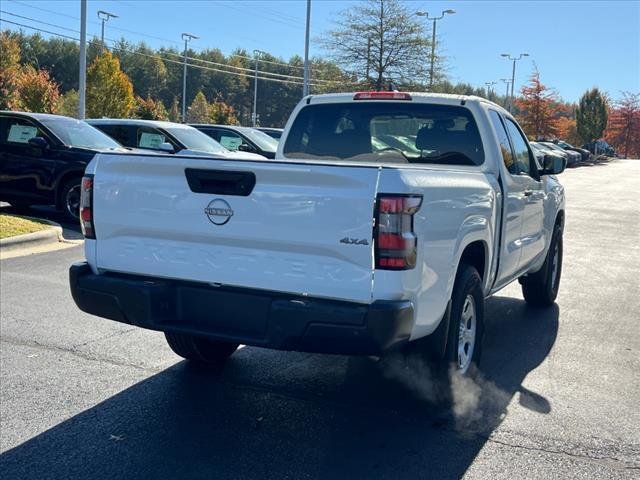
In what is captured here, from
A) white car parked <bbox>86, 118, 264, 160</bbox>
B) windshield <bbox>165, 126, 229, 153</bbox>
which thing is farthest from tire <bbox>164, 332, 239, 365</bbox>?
windshield <bbox>165, 126, 229, 153</bbox>

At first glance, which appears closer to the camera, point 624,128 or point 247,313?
point 247,313

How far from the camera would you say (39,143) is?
11.8 meters

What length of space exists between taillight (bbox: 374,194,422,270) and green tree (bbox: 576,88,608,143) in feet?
212

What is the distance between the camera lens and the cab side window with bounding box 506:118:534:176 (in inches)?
243

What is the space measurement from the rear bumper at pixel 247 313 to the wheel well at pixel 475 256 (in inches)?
45.9

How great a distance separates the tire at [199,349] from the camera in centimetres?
520

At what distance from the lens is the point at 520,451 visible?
13.2ft

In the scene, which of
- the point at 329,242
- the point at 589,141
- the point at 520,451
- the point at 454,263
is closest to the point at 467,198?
the point at 454,263

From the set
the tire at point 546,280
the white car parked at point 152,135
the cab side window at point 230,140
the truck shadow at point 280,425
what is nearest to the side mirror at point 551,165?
the tire at point 546,280

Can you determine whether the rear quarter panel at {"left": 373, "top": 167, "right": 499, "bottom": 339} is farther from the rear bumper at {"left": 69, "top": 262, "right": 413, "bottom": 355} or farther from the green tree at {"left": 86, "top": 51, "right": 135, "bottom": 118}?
the green tree at {"left": 86, "top": 51, "right": 135, "bottom": 118}

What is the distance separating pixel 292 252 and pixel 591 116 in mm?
64875

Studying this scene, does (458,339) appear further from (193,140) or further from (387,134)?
(193,140)

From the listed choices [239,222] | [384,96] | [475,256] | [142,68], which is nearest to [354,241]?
[239,222]

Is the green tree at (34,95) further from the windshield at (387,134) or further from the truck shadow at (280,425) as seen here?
the truck shadow at (280,425)
